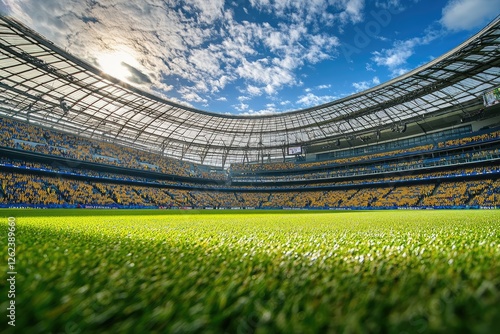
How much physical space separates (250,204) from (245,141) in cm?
1316

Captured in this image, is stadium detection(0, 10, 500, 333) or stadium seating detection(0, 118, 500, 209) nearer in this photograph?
stadium detection(0, 10, 500, 333)

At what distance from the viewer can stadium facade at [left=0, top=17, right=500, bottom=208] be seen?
24.4 m

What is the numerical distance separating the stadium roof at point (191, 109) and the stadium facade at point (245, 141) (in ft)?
0.57

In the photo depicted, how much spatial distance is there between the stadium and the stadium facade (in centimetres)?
26

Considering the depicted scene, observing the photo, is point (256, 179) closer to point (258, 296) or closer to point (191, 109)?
point (191, 109)

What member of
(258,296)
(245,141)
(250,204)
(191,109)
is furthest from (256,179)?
(258,296)

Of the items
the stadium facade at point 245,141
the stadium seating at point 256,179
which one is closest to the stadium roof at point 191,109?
the stadium facade at point 245,141

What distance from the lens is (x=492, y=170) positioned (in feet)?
96.7

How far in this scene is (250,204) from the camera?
4834 centimetres

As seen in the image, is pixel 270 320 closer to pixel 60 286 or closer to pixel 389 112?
pixel 60 286

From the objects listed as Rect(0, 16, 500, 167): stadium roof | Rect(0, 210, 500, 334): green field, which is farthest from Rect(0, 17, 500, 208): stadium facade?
Rect(0, 210, 500, 334): green field

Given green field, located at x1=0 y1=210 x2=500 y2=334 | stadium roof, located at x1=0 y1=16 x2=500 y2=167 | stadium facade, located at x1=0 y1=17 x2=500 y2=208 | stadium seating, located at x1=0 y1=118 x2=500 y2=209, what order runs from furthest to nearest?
stadium seating, located at x1=0 y1=118 x2=500 y2=209 < stadium facade, located at x1=0 y1=17 x2=500 y2=208 < stadium roof, located at x1=0 y1=16 x2=500 y2=167 < green field, located at x1=0 y1=210 x2=500 y2=334

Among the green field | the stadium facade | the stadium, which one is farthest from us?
the stadium facade

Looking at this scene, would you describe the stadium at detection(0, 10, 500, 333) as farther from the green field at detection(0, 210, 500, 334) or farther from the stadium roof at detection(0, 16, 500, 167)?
the stadium roof at detection(0, 16, 500, 167)
